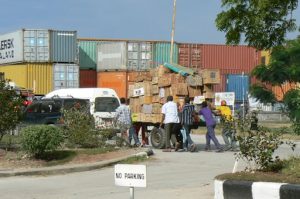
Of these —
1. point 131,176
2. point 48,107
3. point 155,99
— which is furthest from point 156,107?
point 131,176

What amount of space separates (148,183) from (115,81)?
36921 mm

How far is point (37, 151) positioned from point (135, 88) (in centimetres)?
629

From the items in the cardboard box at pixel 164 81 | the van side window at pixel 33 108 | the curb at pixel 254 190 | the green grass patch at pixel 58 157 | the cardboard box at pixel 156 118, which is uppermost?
the cardboard box at pixel 164 81

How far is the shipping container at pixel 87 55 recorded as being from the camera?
53459mm

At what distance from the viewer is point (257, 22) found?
28.8 feet

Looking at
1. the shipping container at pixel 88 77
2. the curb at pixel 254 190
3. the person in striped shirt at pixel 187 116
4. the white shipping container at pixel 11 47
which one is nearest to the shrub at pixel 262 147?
the curb at pixel 254 190

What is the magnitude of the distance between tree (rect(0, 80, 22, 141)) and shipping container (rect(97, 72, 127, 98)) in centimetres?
3046

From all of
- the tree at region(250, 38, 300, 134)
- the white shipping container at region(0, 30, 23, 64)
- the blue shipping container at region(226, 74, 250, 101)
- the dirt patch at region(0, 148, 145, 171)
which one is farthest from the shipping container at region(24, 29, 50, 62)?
the dirt patch at region(0, 148, 145, 171)

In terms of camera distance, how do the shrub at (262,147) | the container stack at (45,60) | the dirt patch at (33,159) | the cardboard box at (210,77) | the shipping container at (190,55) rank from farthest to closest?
the shipping container at (190,55), the container stack at (45,60), the cardboard box at (210,77), the dirt patch at (33,159), the shrub at (262,147)

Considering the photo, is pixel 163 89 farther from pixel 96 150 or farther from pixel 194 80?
pixel 96 150

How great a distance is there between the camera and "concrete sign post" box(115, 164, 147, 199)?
23.5 feet

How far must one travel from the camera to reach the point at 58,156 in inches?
606

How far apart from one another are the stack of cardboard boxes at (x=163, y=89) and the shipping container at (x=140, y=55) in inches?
1133

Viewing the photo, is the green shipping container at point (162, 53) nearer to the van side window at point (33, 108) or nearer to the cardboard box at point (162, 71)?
the van side window at point (33, 108)
